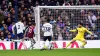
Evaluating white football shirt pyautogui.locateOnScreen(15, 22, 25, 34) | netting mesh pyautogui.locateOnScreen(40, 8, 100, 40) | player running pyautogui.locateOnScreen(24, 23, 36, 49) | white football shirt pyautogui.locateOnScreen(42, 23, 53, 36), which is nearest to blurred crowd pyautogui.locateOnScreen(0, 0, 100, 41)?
netting mesh pyautogui.locateOnScreen(40, 8, 100, 40)

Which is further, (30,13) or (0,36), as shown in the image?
(30,13)

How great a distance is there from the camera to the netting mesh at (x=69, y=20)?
985 inches

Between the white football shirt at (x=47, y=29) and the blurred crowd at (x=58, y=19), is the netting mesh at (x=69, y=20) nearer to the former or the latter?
the blurred crowd at (x=58, y=19)

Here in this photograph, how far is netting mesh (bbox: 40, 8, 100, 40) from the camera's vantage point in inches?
985

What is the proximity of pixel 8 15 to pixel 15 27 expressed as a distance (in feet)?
3.87

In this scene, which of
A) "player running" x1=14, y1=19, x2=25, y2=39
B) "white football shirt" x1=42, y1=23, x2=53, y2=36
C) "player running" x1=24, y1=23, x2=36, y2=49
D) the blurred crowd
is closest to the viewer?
"white football shirt" x1=42, y1=23, x2=53, y2=36

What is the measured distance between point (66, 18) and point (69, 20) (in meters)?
0.23

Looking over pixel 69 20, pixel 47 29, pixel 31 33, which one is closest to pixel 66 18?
pixel 69 20

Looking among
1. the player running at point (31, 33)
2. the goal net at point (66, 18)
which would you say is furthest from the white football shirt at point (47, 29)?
the goal net at point (66, 18)

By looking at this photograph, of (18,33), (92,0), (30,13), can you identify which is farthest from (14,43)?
(92,0)

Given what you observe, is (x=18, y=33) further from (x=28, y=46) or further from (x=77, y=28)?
(x=77, y=28)

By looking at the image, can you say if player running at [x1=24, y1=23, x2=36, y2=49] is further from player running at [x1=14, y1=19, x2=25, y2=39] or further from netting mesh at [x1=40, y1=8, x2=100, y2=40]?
netting mesh at [x1=40, y1=8, x2=100, y2=40]

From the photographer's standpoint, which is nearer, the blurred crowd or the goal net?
the blurred crowd

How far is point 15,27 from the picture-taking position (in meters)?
24.3
